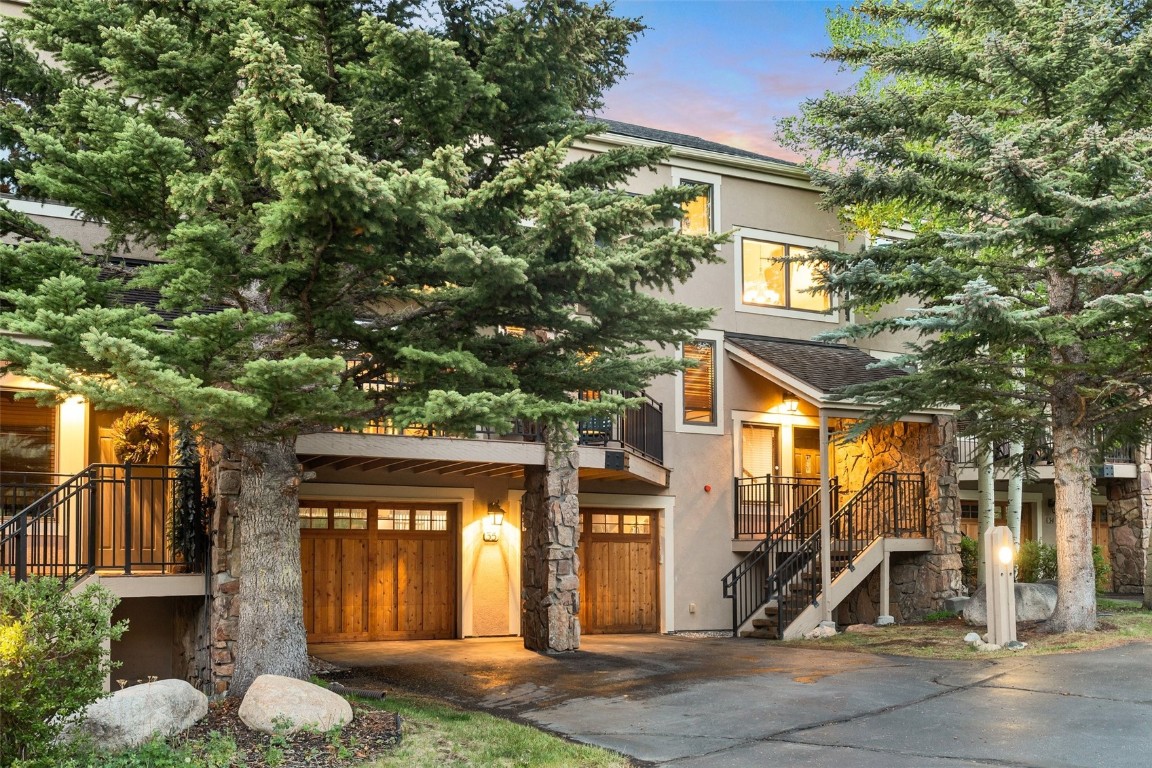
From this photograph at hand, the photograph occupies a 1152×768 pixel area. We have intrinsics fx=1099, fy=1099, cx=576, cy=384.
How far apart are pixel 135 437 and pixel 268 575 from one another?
4.11m

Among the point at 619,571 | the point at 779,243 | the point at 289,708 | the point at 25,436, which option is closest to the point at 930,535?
the point at 619,571

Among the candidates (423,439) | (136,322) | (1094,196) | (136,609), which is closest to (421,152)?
(136,322)

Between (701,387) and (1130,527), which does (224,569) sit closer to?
(701,387)

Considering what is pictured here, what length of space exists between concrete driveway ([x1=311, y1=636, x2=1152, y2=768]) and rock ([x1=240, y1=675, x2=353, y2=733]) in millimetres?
1945

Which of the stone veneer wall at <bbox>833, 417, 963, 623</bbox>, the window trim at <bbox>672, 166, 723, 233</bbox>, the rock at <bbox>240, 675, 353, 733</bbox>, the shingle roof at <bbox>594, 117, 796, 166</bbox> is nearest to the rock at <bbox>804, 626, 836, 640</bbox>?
the stone veneer wall at <bbox>833, 417, 963, 623</bbox>

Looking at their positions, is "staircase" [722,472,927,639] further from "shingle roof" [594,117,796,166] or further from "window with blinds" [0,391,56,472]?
"window with blinds" [0,391,56,472]

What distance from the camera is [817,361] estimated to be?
61.3 feet

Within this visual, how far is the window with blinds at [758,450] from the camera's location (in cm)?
1938

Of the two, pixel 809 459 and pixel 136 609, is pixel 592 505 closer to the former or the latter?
pixel 809 459

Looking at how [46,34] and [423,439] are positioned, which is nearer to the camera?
[46,34]

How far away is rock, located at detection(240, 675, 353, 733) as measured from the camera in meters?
8.53

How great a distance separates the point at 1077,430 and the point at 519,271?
9.89 metres

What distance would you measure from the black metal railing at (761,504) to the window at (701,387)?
1.29 m

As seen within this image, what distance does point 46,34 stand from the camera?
9.41 m
